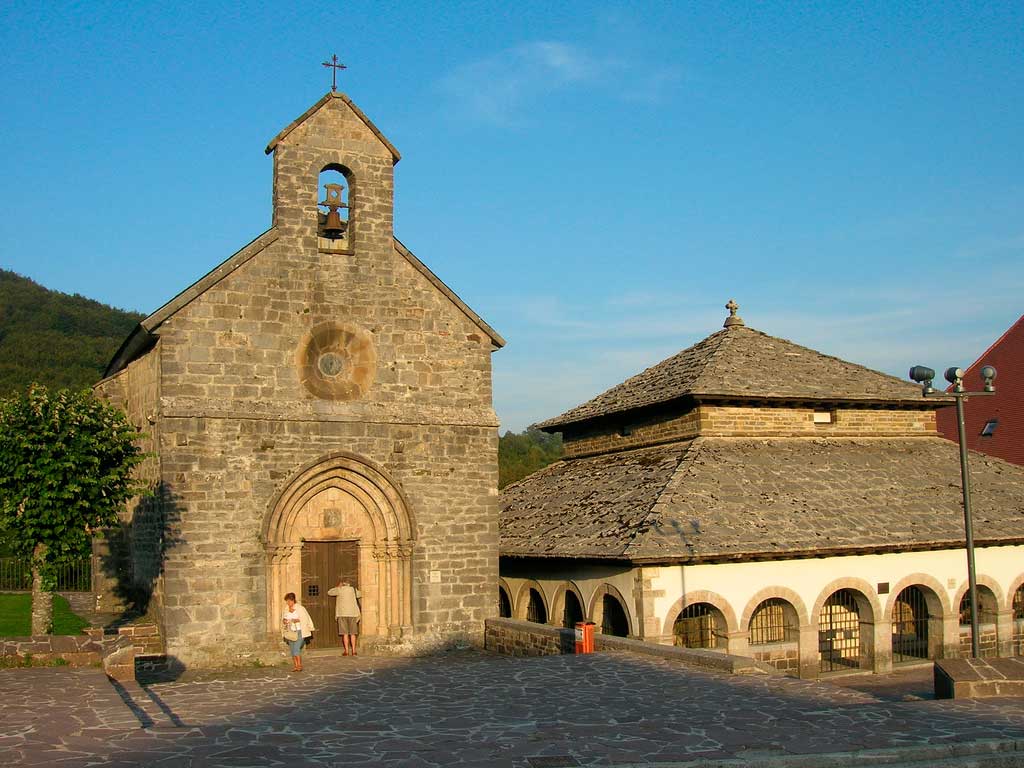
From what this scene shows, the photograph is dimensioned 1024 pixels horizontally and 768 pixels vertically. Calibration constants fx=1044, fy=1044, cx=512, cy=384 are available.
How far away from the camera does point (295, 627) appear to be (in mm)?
16328

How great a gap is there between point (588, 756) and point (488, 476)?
11.0 m

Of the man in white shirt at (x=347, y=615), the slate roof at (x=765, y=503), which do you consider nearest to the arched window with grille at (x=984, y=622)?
the slate roof at (x=765, y=503)

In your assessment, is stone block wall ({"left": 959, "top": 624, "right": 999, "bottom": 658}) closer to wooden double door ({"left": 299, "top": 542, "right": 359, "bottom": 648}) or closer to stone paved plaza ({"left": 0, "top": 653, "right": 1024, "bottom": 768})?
stone paved plaza ({"left": 0, "top": 653, "right": 1024, "bottom": 768})

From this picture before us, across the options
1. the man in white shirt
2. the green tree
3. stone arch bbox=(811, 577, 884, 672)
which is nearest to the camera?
the green tree

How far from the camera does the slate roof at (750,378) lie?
80.2 ft

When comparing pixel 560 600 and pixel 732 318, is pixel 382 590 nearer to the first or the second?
pixel 560 600

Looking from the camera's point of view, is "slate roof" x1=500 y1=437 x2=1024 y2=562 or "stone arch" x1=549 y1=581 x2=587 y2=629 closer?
"slate roof" x1=500 y1=437 x2=1024 y2=562

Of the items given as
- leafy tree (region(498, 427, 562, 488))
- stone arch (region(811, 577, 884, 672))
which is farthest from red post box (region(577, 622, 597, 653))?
leafy tree (region(498, 427, 562, 488))

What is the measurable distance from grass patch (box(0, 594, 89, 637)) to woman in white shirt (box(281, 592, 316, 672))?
4.48 metres

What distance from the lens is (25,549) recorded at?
52.5 feet

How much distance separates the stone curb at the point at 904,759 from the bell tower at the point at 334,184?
12.9m

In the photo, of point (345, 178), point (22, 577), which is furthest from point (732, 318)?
point (22, 577)

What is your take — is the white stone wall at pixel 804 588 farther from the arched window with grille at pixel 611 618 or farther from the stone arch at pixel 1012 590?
the arched window with grille at pixel 611 618

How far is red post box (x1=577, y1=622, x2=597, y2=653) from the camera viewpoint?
54.5 ft
